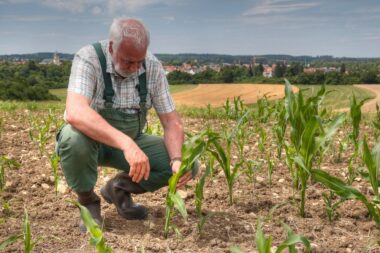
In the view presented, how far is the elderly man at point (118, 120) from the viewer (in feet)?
8.66

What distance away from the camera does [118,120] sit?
3.00 metres

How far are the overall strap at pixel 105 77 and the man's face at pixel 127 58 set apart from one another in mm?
72

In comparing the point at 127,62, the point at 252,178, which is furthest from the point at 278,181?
the point at 127,62

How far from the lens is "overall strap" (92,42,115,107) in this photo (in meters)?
2.85

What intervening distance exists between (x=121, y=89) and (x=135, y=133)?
0.35 metres

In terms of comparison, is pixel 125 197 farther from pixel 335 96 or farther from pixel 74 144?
pixel 335 96

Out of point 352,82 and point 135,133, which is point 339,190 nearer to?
point 135,133

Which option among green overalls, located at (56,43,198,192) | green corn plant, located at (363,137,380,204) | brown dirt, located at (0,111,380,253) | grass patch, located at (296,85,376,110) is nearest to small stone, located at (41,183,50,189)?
brown dirt, located at (0,111,380,253)

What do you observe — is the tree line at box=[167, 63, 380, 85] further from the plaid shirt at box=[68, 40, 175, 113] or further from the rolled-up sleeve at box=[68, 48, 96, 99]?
the rolled-up sleeve at box=[68, 48, 96, 99]

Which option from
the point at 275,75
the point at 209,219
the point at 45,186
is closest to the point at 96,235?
the point at 209,219

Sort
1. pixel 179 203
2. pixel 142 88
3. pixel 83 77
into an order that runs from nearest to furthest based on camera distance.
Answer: pixel 179 203 → pixel 83 77 → pixel 142 88

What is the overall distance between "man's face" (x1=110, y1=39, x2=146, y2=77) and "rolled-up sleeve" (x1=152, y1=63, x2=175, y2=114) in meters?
0.25

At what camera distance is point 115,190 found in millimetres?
3188

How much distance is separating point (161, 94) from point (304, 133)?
890 millimetres
